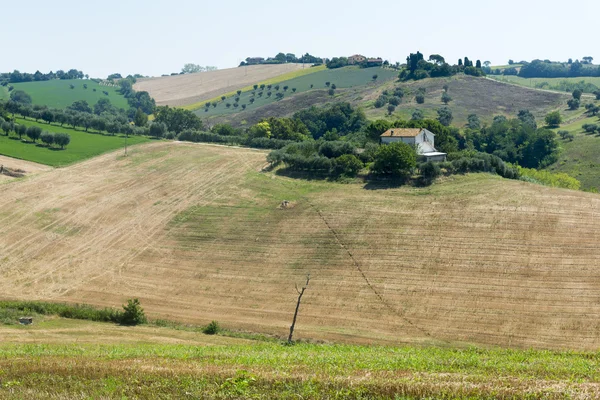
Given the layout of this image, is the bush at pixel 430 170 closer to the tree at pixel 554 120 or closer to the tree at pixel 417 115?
the tree at pixel 417 115

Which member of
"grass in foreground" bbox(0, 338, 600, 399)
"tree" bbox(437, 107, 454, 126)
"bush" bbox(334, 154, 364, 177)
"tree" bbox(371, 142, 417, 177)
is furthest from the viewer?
"tree" bbox(437, 107, 454, 126)

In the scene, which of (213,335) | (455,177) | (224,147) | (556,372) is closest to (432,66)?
(224,147)

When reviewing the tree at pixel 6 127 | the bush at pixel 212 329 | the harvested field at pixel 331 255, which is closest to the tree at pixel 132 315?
the harvested field at pixel 331 255

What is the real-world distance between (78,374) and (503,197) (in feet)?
161

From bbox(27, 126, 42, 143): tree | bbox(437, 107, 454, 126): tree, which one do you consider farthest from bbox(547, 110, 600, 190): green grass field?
bbox(27, 126, 42, 143): tree

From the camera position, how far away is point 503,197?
63219 millimetres

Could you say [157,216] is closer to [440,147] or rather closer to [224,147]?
[224,147]

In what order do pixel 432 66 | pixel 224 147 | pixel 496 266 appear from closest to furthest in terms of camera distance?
pixel 496 266 → pixel 224 147 → pixel 432 66

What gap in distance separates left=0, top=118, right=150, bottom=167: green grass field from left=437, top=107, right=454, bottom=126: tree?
71.0m

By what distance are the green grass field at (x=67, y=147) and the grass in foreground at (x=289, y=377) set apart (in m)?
71.9

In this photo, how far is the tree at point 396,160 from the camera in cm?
7181

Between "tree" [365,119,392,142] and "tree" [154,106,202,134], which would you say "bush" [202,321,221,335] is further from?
"tree" [154,106,202,134]

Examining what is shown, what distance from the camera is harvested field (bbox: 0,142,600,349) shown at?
46.1 m

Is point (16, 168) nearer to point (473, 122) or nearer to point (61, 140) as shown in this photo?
point (61, 140)
